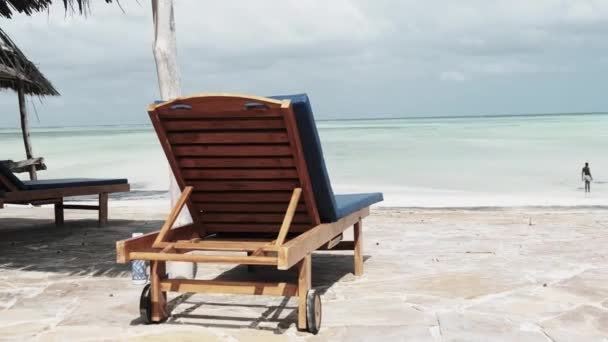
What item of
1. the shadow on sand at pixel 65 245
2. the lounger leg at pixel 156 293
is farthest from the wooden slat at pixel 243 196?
the shadow on sand at pixel 65 245

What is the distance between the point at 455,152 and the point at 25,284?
1005 inches

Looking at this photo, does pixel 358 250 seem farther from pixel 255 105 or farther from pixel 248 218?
pixel 255 105

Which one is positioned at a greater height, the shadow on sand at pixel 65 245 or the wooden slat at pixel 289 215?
the wooden slat at pixel 289 215

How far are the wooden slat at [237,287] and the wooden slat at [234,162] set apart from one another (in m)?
0.61

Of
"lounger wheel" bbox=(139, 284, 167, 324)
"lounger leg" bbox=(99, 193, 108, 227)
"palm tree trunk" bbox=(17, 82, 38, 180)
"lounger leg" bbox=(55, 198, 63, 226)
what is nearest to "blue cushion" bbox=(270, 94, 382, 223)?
"lounger wheel" bbox=(139, 284, 167, 324)

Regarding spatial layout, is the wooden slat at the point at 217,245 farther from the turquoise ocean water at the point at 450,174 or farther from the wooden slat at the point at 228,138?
the turquoise ocean water at the point at 450,174

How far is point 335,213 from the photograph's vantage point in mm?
4203

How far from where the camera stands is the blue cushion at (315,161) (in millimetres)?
3588

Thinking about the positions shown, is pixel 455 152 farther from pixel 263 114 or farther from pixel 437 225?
pixel 263 114

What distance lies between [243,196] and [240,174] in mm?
173

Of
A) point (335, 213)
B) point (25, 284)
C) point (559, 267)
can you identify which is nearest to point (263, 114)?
point (335, 213)

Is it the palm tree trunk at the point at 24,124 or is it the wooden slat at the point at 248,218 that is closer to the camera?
the wooden slat at the point at 248,218

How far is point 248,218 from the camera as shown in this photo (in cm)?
420

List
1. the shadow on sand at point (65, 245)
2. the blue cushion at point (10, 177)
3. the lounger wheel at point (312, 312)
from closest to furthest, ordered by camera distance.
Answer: the lounger wheel at point (312, 312) → the shadow on sand at point (65, 245) → the blue cushion at point (10, 177)
